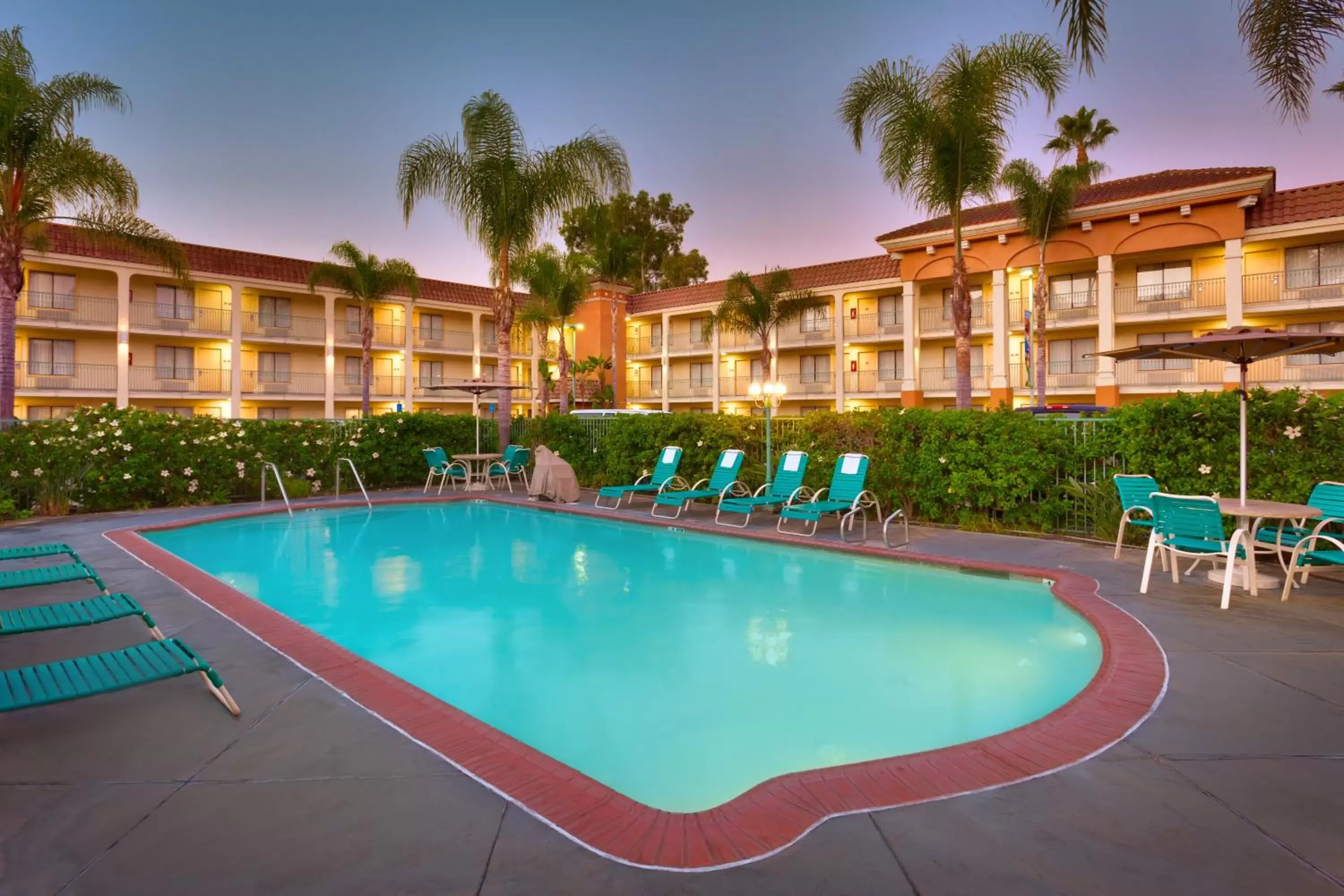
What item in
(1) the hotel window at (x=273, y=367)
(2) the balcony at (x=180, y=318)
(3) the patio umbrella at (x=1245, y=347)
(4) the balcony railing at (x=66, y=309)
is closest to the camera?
(3) the patio umbrella at (x=1245, y=347)

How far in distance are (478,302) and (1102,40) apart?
34.9 m

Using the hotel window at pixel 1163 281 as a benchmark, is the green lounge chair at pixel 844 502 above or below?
below

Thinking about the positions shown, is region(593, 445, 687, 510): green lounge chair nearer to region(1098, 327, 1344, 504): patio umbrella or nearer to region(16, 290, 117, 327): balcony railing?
region(1098, 327, 1344, 504): patio umbrella

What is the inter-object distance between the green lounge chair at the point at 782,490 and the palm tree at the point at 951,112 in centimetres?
696

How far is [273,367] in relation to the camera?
3250cm

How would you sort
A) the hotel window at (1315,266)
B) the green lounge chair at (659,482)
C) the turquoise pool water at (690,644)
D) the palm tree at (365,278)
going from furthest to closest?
the palm tree at (365,278) → the hotel window at (1315,266) → the green lounge chair at (659,482) → the turquoise pool water at (690,644)

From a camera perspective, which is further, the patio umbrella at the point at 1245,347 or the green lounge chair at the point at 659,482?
the green lounge chair at the point at 659,482

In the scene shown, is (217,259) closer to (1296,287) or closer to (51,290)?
(51,290)

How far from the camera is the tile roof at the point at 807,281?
1166 inches

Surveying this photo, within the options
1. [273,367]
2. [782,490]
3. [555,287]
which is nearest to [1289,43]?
[782,490]

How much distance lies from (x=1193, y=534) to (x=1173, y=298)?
918 inches

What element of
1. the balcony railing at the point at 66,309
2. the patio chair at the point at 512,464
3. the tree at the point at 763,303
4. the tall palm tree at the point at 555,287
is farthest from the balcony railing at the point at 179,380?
the tree at the point at 763,303

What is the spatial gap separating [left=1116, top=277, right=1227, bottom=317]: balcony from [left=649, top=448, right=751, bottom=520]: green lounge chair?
65.1 feet

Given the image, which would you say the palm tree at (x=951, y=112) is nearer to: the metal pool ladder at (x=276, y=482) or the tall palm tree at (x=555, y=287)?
the metal pool ladder at (x=276, y=482)
